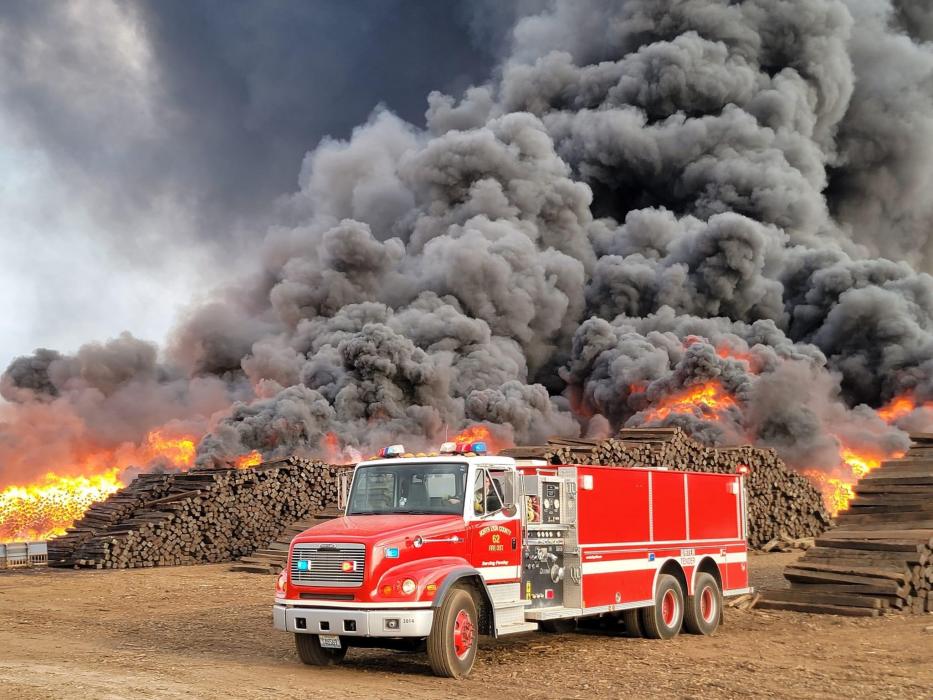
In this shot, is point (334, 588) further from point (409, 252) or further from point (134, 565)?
point (409, 252)

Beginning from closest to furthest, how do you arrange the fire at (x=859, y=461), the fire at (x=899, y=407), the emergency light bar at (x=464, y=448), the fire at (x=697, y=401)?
the emergency light bar at (x=464, y=448), the fire at (x=859, y=461), the fire at (x=697, y=401), the fire at (x=899, y=407)

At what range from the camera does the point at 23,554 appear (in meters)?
27.7

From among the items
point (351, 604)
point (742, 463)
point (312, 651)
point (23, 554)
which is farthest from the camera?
point (742, 463)

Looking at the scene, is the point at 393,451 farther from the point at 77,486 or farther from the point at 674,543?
the point at 77,486

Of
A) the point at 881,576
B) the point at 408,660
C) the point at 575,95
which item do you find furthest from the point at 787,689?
the point at 575,95

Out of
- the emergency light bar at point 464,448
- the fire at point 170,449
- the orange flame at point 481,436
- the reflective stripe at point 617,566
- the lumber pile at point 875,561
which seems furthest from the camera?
the fire at point 170,449

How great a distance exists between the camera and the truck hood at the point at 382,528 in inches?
420

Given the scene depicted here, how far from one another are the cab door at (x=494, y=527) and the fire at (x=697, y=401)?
125ft

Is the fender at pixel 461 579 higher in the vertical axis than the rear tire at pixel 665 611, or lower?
higher

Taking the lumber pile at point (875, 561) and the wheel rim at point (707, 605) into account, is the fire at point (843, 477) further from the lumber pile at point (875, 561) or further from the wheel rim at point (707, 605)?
the wheel rim at point (707, 605)

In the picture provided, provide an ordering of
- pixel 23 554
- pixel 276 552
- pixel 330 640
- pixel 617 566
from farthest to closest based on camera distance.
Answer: pixel 23 554, pixel 276 552, pixel 617 566, pixel 330 640

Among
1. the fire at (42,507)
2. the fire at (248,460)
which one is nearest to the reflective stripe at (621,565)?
the fire at (248,460)

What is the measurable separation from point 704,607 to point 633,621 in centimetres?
170

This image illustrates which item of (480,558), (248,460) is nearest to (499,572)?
(480,558)
